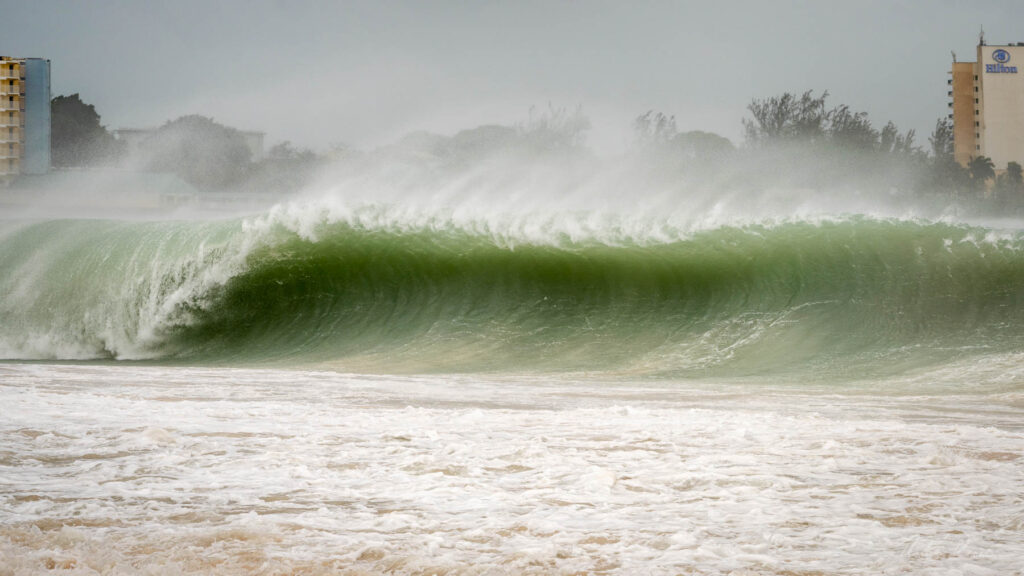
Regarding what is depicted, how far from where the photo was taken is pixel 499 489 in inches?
141

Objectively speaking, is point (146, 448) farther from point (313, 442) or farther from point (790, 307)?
point (790, 307)

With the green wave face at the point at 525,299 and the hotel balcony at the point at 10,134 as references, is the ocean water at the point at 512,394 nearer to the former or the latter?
the green wave face at the point at 525,299

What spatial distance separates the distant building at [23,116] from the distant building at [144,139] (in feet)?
40.4

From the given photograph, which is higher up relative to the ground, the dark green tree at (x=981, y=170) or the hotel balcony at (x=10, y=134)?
the hotel balcony at (x=10, y=134)

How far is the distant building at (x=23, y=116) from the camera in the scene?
5206cm

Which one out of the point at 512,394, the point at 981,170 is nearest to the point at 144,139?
the point at 981,170

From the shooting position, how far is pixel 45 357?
1338cm

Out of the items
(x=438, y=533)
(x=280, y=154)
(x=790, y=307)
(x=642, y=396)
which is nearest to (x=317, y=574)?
(x=438, y=533)

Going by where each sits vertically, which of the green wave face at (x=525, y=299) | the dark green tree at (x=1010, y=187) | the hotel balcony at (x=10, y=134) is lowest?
the green wave face at (x=525, y=299)

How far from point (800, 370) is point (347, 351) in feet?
16.4

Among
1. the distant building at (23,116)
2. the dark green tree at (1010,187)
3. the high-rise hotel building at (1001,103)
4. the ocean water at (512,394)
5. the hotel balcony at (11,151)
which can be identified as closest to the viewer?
the ocean water at (512,394)

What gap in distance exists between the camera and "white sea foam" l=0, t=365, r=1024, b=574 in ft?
9.10

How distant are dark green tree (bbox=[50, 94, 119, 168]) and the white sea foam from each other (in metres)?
64.2

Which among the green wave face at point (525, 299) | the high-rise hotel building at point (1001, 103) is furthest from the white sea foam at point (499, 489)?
the high-rise hotel building at point (1001, 103)
